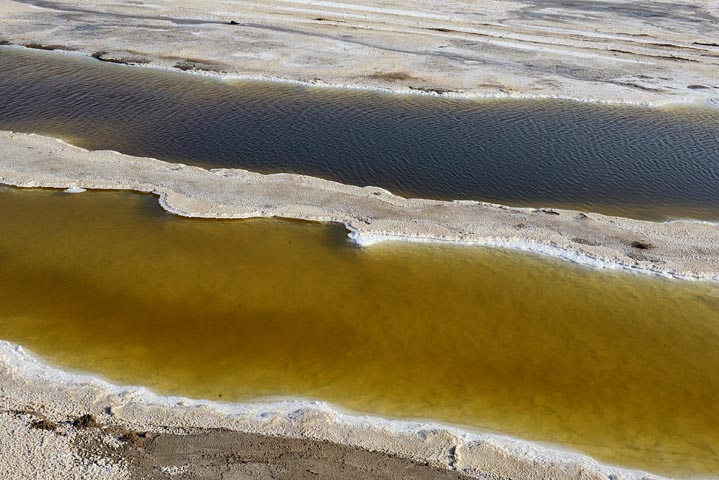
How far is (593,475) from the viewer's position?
907 centimetres

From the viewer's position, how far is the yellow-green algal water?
10.6 meters

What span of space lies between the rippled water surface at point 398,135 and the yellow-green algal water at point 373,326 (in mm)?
4635

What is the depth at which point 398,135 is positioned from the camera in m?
22.9

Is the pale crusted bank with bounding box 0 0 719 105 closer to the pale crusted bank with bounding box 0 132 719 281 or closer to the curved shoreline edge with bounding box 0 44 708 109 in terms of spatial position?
the curved shoreline edge with bounding box 0 44 708 109

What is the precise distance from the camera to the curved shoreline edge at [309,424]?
9.18 metres

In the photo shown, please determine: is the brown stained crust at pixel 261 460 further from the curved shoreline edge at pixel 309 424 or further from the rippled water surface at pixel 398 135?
the rippled water surface at pixel 398 135

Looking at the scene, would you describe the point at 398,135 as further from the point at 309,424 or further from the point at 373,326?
the point at 309,424

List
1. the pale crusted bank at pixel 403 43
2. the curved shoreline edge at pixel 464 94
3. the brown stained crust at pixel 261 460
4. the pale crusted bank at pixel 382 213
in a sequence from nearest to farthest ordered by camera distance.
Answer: the brown stained crust at pixel 261 460, the pale crusted bank at pixel 382 213, the curved shoreline edge at pixel 464 94, the pale crusted bank at pixel 403 43

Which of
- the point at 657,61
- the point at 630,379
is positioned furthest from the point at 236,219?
the point at 657,61

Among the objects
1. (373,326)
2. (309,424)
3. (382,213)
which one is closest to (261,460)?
(309,424)

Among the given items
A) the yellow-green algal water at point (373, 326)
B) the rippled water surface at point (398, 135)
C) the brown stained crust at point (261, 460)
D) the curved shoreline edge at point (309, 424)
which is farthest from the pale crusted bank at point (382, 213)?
the brown stained crust at point (261, 460)

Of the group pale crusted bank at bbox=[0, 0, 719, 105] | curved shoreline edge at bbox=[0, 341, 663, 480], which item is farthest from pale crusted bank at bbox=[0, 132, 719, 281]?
pale crusted bank at bbox=[0, 0, 719, 105]

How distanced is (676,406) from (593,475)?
297 cm

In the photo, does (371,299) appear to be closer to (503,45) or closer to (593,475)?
(593,475)
